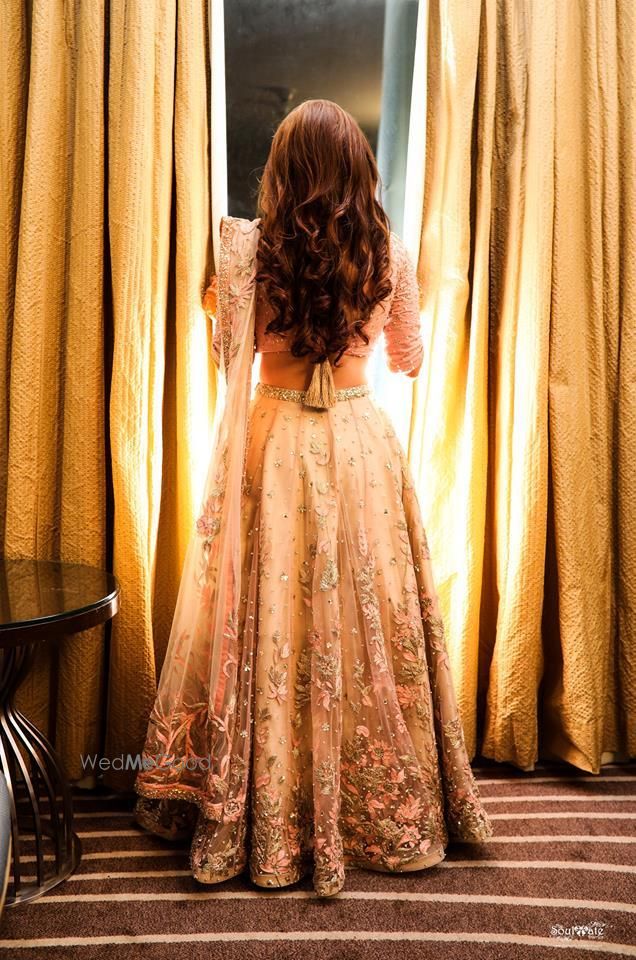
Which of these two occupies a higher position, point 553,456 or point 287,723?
point 553,456

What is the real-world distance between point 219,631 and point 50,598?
1.11 ft

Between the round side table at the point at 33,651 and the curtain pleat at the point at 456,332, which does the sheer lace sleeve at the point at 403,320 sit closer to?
the curtain pleat at the point at 456,332

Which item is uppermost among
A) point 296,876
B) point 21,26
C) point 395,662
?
point 21,26

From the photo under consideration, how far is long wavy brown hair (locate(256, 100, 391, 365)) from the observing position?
1.43 metres

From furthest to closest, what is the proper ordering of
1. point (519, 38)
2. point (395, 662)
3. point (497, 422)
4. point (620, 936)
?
point (497, 422) → point (519, 38) → point (395, 662) → point (620, 936)

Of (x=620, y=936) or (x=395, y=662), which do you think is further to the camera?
(x=395, y=662)

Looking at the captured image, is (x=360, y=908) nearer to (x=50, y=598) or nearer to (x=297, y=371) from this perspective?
(x=50, y=598)

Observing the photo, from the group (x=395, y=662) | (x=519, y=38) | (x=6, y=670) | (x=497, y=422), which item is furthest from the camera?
(x=497, y=422)

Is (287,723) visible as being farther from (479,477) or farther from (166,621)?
(479,477)

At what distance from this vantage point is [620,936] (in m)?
1.33

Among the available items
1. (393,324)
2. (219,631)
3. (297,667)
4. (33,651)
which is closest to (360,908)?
(297,667)

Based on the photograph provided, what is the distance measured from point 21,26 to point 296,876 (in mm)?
1964

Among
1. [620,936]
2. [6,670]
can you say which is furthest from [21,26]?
[620,936]

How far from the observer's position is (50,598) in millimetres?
1414
